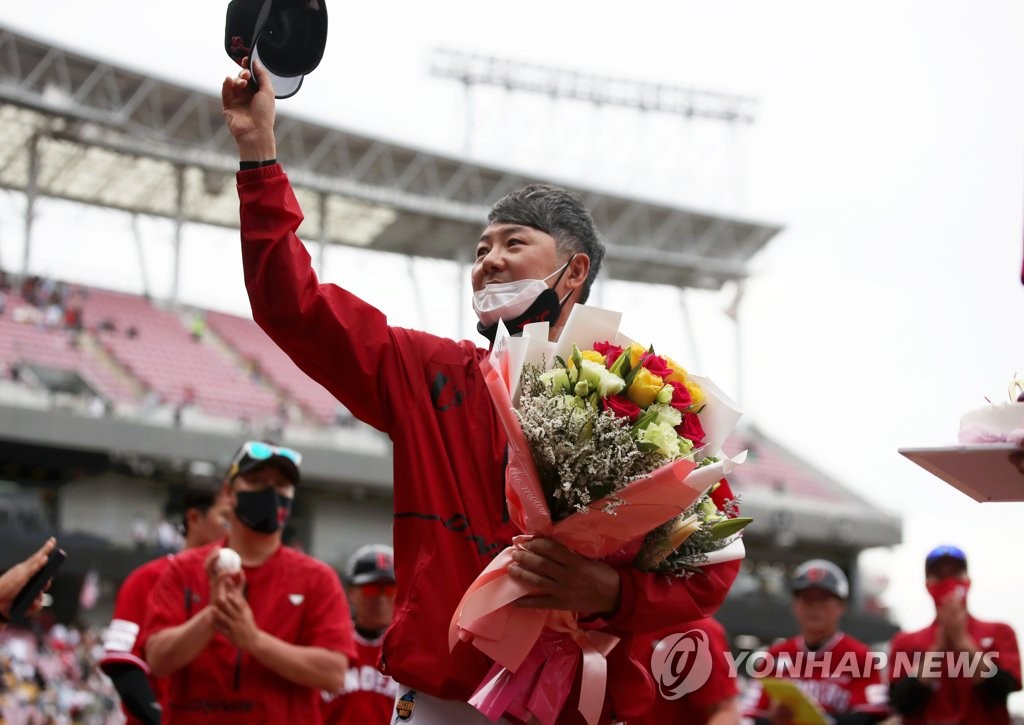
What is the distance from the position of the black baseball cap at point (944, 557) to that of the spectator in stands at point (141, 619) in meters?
3.44

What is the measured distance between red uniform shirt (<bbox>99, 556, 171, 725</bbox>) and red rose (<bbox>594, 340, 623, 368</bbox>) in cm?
301

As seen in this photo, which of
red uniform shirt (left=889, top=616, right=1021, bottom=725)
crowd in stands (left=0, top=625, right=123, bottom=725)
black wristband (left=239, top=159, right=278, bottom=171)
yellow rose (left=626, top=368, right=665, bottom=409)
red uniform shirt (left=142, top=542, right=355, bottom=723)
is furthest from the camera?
crowd in stands (left=0, top=625, right=123, bottom=725)

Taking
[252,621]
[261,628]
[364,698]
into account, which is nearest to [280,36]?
[252,621]

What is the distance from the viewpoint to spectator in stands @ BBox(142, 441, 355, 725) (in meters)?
4.69

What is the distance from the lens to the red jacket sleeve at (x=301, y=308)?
9.17 ft

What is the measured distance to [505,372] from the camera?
9.05 ft

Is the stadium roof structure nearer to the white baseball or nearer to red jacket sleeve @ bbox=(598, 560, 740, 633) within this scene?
the white baseball

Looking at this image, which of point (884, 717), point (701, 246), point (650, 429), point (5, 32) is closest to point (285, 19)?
point (650, 429)

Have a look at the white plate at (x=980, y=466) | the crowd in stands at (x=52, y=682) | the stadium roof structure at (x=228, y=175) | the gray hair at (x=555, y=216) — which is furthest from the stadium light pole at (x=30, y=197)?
the white plate at (x=980, y=466)

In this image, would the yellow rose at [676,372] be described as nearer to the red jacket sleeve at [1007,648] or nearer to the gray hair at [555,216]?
the gray hair at [555,216]

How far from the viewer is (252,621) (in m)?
4.64

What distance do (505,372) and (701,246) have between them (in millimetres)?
34199

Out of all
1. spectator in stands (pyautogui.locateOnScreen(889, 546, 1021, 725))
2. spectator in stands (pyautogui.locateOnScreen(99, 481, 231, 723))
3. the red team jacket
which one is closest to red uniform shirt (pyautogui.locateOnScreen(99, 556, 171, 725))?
spectator in stands (pyautogui.locateOnScreen(99, 481, 231, 723))

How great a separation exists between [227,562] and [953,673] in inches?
140
